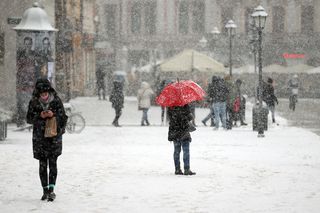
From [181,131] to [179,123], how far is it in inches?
5.5

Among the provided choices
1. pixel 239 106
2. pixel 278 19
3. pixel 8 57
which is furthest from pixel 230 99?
pixel 278 19

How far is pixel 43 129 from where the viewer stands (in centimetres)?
1034

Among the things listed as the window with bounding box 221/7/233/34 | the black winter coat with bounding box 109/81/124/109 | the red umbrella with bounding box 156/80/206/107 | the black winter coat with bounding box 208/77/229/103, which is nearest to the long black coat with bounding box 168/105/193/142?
the red umbrella with bounding box 156/80/206/107

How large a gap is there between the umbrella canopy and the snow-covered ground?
14.8m

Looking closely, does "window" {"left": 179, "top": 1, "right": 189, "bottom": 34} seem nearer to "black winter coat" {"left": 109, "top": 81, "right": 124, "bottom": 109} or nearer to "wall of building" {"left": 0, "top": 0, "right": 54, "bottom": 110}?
"wall of building" {"left": 0, "top": 0, "right": 54, "bottom": 110}

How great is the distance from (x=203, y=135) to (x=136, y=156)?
5.98 m

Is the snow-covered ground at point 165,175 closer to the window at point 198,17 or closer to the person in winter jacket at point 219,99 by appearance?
the person in winter jacket at point 219,99

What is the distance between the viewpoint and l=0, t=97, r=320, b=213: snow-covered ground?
10.1m

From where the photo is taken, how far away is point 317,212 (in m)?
9.52

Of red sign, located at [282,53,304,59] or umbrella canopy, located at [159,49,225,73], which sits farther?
red sign, located at [282,53,304,59]

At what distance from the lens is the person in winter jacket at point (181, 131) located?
13.2 metres

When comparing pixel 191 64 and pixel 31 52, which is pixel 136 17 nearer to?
pixel 191 64

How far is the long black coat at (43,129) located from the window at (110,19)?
57823 mm

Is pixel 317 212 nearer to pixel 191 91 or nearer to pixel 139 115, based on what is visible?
pixel 191 91
